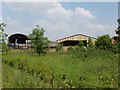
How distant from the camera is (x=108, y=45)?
15.0m

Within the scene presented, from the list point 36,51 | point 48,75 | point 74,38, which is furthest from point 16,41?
point 48,75

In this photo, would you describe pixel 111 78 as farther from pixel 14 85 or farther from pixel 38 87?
pixel 14 85

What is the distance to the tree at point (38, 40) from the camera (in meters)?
13.5

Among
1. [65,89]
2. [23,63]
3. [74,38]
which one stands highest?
[74,38]

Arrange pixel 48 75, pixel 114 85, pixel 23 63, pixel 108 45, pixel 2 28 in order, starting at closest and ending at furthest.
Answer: pixel 114 85, pixel 48 75, pixel 23 63, pixel 2 28, pixel 108 45

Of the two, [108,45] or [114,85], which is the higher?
[108,45]

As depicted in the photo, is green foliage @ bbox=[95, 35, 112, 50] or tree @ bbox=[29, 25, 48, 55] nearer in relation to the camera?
tree @ bbox=[29, 25, 48, 55]

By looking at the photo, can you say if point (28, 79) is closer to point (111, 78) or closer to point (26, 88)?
point (26, 88)

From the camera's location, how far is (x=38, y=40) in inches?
540

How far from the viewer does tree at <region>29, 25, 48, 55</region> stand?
13473mm

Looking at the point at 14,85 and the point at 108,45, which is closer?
the point at 14,85

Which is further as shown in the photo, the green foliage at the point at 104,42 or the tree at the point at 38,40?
the green foliage at the point at 104,42

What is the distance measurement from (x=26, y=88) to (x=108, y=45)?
12.8 m

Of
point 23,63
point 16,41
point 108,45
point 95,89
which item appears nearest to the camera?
point 95,89
